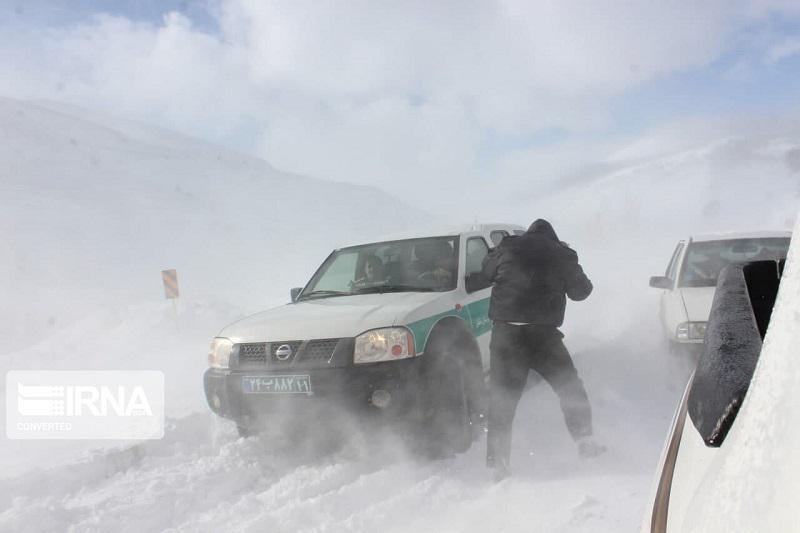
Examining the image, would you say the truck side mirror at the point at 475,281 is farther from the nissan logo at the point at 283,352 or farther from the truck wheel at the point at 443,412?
the nissan logo at the point at 283,352

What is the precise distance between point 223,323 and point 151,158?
5123 cm

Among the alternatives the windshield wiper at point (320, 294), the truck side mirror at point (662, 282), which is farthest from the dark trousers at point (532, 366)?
the truck side mirror at point (662, 282)

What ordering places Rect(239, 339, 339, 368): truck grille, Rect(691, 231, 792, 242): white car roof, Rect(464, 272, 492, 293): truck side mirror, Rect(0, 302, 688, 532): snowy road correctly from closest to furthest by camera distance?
1. Rect(0, 302, 688, 532): snowy road
2. Rect(239, 339, 339, 368): truck grille
3. Rect(464, 272, 492, 293): truck side mirror
4. Rect(691, 231, 792, 242): white car roof

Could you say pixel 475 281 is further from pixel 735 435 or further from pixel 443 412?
pixel 735 435

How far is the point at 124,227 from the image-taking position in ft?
113

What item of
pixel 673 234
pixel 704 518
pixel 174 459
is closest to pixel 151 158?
pixel 673 234

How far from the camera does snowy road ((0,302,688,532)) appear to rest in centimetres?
336

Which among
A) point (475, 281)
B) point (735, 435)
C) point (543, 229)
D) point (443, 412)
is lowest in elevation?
point (443, 412)

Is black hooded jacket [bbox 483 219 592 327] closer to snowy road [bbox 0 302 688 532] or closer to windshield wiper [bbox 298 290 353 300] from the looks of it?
snowy road [bbox 0 302 688 532]

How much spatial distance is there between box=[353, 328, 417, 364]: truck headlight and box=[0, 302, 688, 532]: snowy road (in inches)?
26.0

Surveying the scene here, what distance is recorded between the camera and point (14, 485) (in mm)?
4039

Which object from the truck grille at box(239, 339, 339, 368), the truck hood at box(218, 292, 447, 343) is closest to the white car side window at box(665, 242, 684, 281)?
the truck hood at box(218, 292, 447, 343)

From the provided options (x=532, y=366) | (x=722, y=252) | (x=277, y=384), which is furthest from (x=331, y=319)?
(x=722, y=252)

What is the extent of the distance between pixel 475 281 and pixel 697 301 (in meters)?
2.51
